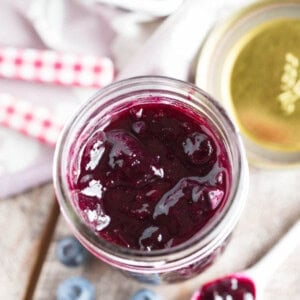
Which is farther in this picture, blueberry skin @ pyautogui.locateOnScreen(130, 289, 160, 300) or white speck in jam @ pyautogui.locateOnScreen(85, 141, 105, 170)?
blueberry skin @ pyautogui.locateOnScreen(130, 289, 160, 300)

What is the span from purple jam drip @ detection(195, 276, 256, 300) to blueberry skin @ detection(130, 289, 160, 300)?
59mm

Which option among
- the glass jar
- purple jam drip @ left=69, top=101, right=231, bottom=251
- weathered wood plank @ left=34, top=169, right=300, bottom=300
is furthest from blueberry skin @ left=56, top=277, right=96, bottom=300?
purple jam drip @ left=69, top=101, right=231, bottom=251

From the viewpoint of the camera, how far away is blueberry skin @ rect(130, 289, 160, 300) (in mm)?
1151

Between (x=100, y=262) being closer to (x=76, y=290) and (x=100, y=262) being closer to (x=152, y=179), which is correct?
(x=76, y=290)

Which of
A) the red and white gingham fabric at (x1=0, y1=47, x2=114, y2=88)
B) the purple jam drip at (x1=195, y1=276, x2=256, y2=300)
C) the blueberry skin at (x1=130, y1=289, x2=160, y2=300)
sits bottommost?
the blueberry skin at (x1=130, y1=289, x2=160, y2=300)

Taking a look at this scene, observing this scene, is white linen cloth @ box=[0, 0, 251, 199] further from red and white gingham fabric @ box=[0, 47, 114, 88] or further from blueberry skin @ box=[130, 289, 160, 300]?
blueberry skin @ box=[130, 289, 160, 300]

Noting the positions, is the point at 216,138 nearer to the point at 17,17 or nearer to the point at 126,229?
the point at 126,229

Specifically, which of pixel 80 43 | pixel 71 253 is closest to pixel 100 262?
pixel 71 253

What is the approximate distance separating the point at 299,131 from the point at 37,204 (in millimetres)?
363

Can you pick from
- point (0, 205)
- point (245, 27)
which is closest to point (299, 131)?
point (245, 27)

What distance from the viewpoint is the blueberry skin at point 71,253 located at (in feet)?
3.85

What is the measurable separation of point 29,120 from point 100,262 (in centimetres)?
21

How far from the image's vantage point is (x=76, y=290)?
117 centimetres

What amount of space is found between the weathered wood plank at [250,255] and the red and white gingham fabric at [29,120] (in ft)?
0.41
